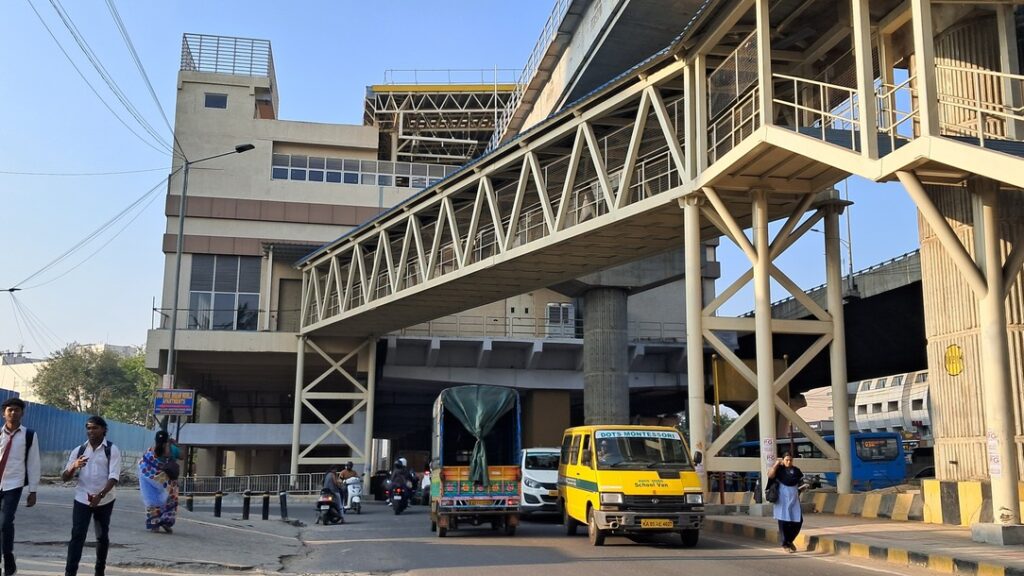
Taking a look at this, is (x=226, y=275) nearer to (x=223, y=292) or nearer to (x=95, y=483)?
(x=223, y=292)

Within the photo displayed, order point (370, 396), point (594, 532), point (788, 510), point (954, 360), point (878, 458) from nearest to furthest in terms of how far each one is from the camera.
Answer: point (788, 510) → point (594, 532) → point (954, 360) → point (878, 458) → point (370, 396)

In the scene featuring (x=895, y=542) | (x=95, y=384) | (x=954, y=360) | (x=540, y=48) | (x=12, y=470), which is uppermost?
(x=540, y=48)

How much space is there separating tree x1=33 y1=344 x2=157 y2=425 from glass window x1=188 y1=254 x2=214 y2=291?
47.6 metres

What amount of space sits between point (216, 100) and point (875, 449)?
35.6 meters

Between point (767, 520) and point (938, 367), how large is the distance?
4338 mm

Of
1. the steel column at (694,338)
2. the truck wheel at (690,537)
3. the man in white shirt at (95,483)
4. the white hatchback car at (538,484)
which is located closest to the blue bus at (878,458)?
the white hatchback car at (538,484)

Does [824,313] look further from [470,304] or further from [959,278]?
[470,304]

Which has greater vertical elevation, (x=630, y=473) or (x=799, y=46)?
(x=799, y=46)

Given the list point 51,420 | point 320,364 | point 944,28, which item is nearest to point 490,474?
point 944,28

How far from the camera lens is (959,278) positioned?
1667cm

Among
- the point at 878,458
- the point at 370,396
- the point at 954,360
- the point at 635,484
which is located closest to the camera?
the point at 635,484

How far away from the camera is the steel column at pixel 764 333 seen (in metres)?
18.3

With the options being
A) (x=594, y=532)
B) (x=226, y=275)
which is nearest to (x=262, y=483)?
(x=226, y=275)

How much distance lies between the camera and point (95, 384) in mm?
90438
